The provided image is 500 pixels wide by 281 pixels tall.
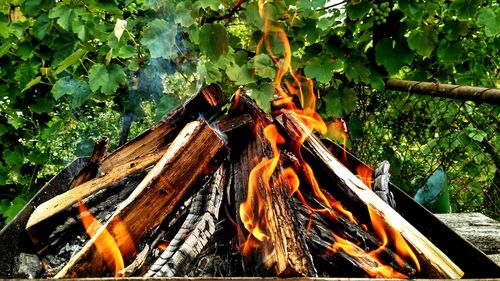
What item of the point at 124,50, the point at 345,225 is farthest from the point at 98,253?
the point at 124,50

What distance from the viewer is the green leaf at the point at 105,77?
2365 mm

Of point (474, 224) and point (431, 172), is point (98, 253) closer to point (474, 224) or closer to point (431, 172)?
point (474, 224)

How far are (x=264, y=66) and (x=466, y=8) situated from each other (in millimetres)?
1248

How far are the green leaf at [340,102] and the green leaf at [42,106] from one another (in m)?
2.09

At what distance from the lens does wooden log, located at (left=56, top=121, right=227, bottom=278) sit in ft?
4.32

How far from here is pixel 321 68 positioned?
286 cm

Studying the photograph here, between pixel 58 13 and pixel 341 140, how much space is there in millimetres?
2004

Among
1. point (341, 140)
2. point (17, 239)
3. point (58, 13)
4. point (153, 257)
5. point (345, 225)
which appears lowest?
point (341, 140)

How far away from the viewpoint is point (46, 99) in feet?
10.5

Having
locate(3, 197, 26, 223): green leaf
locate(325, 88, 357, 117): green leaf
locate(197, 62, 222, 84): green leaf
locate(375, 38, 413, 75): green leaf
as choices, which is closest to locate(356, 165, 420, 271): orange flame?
locate(197, 62, 222, 84): green leaf

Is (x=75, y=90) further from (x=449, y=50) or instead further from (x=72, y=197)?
(x=449, y=50)

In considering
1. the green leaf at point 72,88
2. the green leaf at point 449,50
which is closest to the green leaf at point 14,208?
the green leaf at point 72,88

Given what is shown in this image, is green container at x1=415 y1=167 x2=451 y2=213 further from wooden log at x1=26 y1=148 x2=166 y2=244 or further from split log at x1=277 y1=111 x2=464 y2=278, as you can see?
wooden log at x1=26 y1=148 x2=166 y2=244

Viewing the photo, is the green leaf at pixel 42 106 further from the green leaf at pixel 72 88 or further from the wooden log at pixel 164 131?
the wooden log at pixel 164 131
